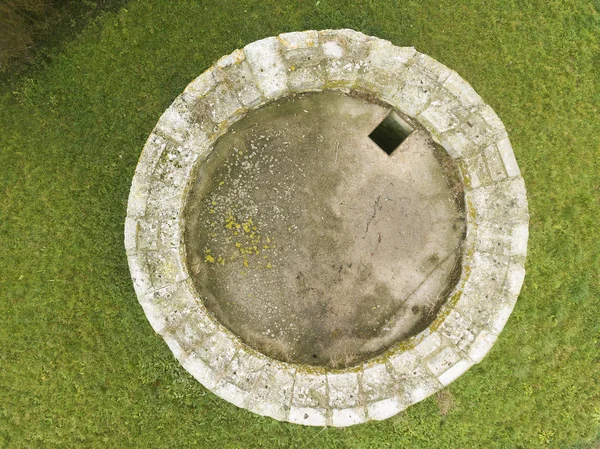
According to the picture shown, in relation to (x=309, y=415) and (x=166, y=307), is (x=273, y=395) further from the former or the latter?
(x=166, y=307)

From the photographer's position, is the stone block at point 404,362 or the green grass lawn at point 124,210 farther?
the green grass lawn at point 124,210

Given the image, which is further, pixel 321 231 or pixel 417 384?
pixel 321 231

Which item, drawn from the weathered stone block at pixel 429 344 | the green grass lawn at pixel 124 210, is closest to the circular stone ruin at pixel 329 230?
the weathered stone block at pixel 429 344

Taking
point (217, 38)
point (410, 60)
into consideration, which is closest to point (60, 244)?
point (217, 38)

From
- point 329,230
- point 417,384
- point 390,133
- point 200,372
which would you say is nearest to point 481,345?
point 417,384

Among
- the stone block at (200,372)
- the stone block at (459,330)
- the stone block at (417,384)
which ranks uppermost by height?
the stone block at (459,330)

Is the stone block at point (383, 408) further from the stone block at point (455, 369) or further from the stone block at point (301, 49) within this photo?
the stone block at point (301, 49)
